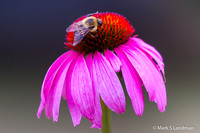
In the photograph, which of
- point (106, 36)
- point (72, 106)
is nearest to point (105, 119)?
point (72, 106)

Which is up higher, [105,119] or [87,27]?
A: [87,27]

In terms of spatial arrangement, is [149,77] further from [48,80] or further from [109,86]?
[48,80]

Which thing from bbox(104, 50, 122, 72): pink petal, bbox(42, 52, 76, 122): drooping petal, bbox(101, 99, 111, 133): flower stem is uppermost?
bbox(104, 50, 122, 72): pink petal

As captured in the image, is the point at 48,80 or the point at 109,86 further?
the point at 48,80

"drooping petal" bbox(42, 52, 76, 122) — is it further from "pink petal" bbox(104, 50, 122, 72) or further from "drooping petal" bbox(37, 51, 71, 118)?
"pink petal" bbox(104, 50, 122, 72)

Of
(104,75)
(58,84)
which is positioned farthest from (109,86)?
(58,84)

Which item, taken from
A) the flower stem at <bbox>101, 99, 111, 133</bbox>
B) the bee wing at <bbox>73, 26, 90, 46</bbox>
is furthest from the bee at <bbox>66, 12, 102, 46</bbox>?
the flower stem at <bbox>101, 99, 111, 133</bbox>

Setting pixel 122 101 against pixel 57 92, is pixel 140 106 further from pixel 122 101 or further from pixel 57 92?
pixel 57 92

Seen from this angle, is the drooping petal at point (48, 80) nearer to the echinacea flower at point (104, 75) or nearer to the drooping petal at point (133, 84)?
the echinacea flower at point (104, 75)
